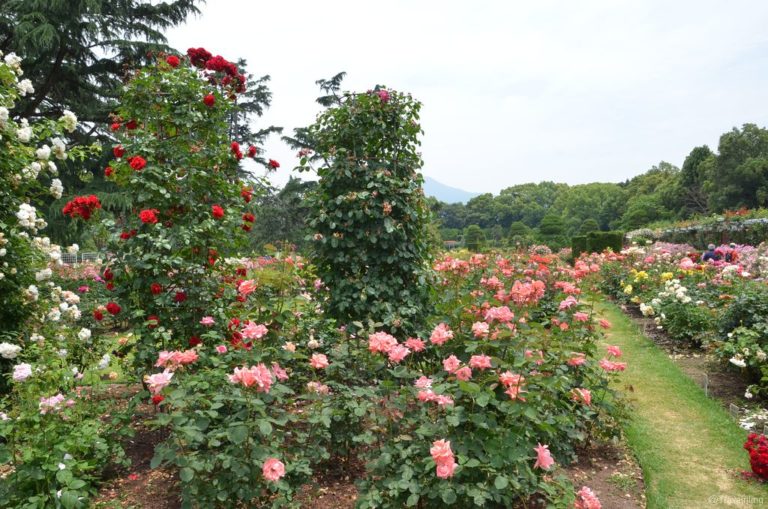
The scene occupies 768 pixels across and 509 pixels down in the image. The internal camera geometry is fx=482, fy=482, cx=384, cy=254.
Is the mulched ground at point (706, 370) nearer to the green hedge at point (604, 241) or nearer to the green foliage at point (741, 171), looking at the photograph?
the green hedge at point (604, 241)

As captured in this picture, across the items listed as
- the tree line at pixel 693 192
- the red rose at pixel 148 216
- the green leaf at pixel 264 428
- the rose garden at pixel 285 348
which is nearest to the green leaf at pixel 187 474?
the rose garden at pixel 285 348

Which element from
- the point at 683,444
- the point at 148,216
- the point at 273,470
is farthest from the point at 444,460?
the point at 683,444

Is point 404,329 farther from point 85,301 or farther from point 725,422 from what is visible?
point 85,301

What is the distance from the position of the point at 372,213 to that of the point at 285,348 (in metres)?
1.48

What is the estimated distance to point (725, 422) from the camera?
4.00 metres

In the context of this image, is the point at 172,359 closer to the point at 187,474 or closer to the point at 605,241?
the point at 187,474

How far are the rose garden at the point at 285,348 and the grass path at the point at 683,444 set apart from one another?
0.26ft

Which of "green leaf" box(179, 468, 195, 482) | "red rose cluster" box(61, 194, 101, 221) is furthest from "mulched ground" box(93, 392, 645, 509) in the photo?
"red rose cluster" box(61, 194, 101, 221)

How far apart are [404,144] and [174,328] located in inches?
88.8

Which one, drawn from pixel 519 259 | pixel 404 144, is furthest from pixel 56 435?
pixel 519 259

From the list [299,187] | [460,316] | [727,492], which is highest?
[299,187]

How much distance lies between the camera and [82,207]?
3160mm

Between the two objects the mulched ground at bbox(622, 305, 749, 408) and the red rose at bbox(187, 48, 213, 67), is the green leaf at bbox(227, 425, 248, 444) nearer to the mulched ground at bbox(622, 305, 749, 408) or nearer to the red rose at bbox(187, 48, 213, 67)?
the red rose at bbox(187, 48, 213, 67)

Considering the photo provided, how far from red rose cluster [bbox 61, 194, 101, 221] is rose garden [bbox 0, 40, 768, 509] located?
0.01 meters
